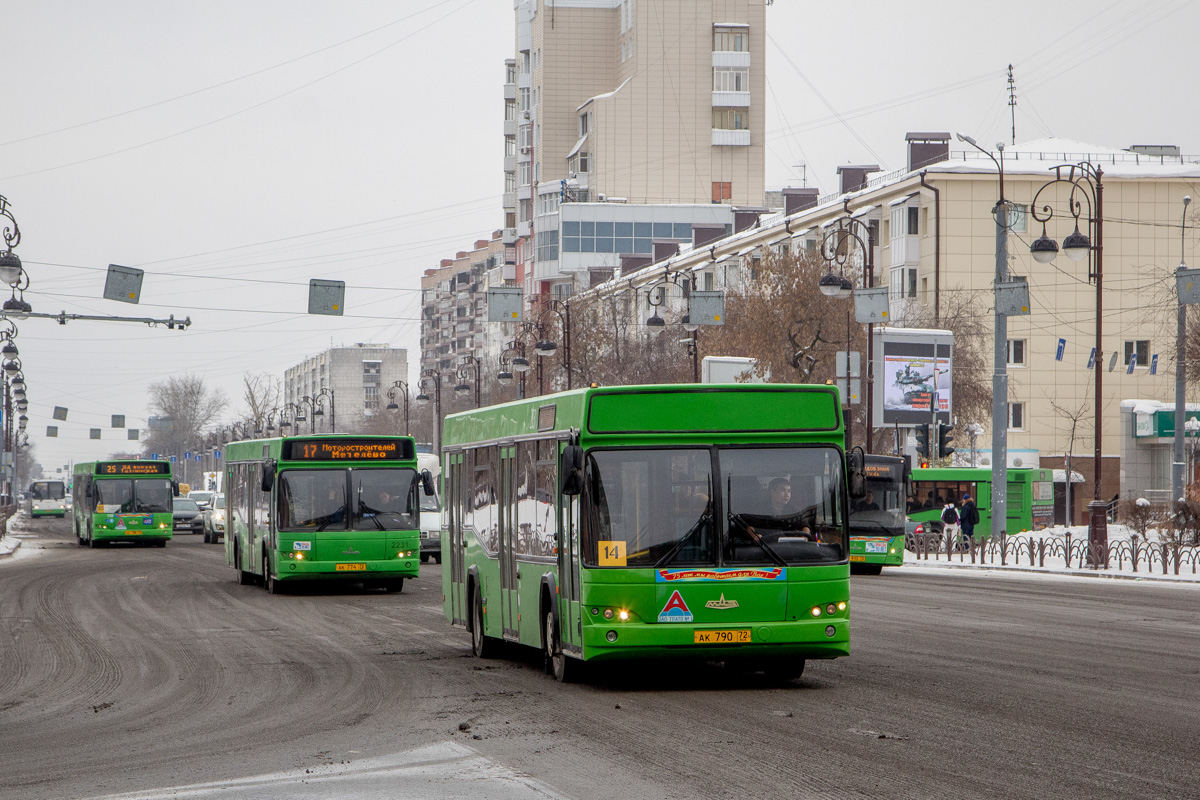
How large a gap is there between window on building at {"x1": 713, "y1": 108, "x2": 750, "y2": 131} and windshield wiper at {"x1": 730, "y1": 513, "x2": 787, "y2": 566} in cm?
10294

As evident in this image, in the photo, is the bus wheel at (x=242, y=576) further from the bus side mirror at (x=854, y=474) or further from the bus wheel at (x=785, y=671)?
the bus side mirror at (x=854, y=474)

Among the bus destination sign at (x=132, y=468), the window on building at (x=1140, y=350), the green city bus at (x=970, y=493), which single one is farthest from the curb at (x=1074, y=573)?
the window on building at (x=1140, y=350)

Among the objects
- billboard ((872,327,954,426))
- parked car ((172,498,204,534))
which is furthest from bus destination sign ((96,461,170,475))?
billboard ((872,327,954,426))

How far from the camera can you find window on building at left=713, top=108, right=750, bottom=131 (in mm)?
113750

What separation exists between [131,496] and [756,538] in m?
44.7

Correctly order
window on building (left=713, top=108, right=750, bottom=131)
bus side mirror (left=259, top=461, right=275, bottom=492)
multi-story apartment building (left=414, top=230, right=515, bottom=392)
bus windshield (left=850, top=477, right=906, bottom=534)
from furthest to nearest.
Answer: multi-story apartment building (left=414, top=230, right=515, bottom=392) < window on building (left=713, top=108, right=750, bottom=131) < bus windshield (left=850, top=477, right=906, bottom=534) < bus side mirror (left=259, top=461, right=275, bottom=492)

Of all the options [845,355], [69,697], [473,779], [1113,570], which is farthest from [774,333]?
[473,779]

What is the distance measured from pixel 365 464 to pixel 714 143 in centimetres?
8932

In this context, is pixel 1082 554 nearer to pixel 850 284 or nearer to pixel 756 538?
pixel 850 284

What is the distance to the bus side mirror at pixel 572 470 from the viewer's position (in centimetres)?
1239

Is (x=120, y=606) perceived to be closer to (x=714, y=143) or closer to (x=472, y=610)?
(x=472, y=610)

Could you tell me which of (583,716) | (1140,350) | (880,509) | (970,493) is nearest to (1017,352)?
(1140,350)

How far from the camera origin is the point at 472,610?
54.9 feet

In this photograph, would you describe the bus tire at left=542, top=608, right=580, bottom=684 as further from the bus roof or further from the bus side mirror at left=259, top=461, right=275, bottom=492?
the bus side mirror at left=259, top=461, right=275, bottom=492
